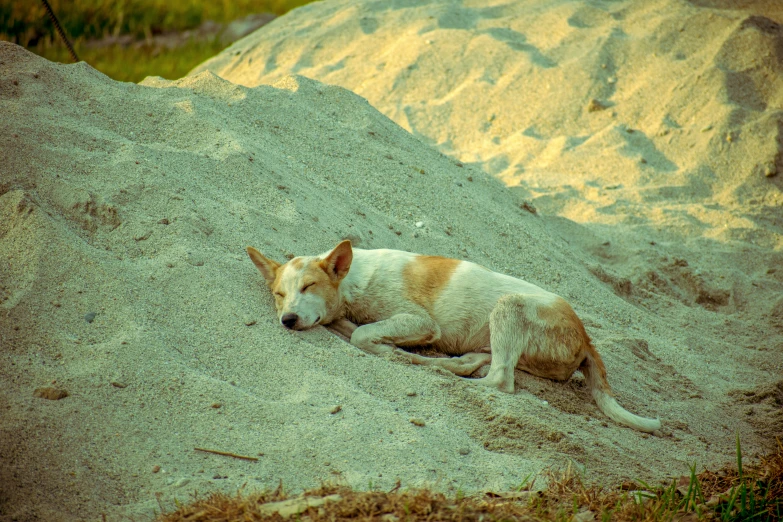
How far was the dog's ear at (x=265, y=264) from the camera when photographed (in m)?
4.34

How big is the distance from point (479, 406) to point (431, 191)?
9.18 ft

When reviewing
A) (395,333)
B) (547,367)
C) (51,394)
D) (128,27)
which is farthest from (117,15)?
(547,367)

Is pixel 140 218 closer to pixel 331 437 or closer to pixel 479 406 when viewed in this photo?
pixel 331 437

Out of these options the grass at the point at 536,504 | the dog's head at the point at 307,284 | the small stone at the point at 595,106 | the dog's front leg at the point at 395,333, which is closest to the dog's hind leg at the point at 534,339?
the dog's front leg at the point at 395,333

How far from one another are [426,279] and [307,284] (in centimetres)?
85

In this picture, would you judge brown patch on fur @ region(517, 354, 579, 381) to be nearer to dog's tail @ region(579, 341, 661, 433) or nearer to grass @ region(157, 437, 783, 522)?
dog's tail @ region(579, 341, 661, 433)

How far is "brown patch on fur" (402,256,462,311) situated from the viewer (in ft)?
15.4

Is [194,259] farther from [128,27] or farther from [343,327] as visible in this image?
[128,27]

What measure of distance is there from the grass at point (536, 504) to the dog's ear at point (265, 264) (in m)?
1.85

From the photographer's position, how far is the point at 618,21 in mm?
9531

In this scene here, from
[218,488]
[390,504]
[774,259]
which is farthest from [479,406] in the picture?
[774,259]

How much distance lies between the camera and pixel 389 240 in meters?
5.49

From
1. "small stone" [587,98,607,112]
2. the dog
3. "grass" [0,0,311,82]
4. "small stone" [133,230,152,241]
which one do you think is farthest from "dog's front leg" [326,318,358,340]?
"grass" [0,0,311,82]

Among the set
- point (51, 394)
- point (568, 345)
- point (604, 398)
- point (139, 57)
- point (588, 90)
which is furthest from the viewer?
point (139, 57)
